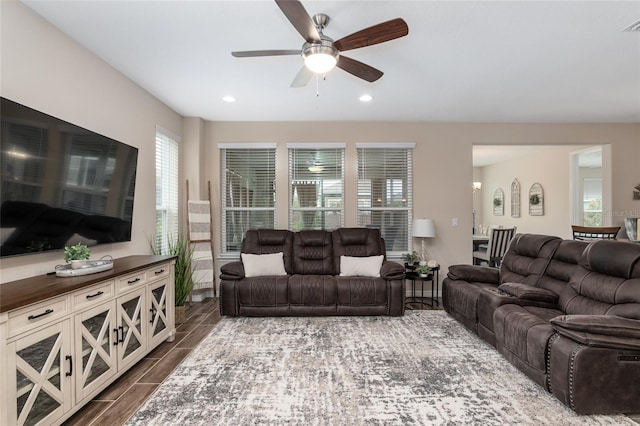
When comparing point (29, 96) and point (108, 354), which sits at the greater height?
point (29, 96)

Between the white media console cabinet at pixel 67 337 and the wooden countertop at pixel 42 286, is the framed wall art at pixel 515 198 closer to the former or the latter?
the white media console cabinet at pixel 67 337

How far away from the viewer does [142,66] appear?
122 inches

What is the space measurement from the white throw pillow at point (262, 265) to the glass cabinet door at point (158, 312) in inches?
44.1

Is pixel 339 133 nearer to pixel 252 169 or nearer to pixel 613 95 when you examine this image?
pixel 252 169

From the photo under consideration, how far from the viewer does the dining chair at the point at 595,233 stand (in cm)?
429

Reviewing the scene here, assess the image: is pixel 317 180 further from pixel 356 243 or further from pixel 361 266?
pixel 361 266

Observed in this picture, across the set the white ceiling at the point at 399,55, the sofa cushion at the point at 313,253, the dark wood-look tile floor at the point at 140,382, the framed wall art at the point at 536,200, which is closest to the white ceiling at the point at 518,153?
the framed wall art at the point at 536,200

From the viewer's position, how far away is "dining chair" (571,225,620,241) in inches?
169

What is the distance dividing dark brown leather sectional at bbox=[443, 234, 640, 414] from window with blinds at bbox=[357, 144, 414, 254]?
135 cm

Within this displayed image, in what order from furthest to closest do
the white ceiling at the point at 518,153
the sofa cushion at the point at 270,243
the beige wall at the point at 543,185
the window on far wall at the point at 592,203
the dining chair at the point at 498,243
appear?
the window on far wall at the point at 592,203 < the beige wall at the point at 543,185 < the white ceiling at the point at 518,153 < the dining chair at the point at 498,243 < the sofa cushion at the point at 270,243

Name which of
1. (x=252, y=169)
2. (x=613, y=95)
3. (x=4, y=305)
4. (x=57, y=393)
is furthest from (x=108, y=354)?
(x=613, y=95)

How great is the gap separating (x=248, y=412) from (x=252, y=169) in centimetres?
367

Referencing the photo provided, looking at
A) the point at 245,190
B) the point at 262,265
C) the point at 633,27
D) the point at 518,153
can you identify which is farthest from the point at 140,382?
the point at 518,153

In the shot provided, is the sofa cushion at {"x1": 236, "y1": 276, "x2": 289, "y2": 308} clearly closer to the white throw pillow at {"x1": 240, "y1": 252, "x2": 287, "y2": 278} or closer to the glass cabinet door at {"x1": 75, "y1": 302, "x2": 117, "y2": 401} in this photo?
the white throw pillow at {"x1": 240, "y1": 252, "x2": 287, "y2": 278}
